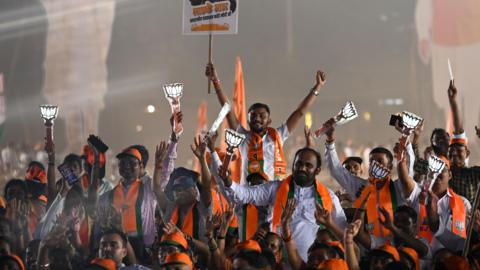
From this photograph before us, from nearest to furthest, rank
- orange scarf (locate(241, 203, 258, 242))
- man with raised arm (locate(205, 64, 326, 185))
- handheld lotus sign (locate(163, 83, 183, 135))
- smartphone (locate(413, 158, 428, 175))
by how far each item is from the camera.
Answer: orange scarf (locate(241, 203, 258, 242))
handheld lotus sign (locate(163, 83, 183, 135))
smartphone (locate(413, 158, 428, 175))
man with raised arm (locate(205, 64, 326, 185))

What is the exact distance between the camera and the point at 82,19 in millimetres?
21453

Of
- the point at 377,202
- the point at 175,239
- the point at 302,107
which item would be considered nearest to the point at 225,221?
the point at 175,239

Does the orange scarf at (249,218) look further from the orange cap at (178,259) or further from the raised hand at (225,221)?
the orange cap at (178,259)

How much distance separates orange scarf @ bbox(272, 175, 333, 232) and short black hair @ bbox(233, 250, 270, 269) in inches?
30.4

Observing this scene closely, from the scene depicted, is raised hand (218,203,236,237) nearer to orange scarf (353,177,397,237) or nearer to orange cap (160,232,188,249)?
orange cap (160,232,188,249)

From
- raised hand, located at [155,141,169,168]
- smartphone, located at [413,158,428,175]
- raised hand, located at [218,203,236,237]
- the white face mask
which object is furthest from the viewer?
smartphone, located at [413,158,428,175]

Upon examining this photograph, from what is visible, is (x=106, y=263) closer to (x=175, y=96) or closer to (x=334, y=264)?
(x=334, y=264)

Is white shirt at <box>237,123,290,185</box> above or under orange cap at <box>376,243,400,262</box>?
above

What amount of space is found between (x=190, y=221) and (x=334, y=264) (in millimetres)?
1456

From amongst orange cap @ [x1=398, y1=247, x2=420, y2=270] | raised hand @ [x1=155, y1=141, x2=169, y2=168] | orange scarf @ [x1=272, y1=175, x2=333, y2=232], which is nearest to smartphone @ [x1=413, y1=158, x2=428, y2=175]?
orange scarf @ [x1=272, y1=175, x2=333, y2=232]

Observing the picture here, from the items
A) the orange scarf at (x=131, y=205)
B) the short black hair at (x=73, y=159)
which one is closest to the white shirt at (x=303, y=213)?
the orange scarf at (x=131, y=205)

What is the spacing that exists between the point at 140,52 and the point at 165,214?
21.2m

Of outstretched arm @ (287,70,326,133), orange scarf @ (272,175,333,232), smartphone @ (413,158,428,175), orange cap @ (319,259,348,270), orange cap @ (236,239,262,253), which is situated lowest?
orange cap @ (319,259,348,270)

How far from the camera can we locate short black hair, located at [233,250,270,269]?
525 cm
